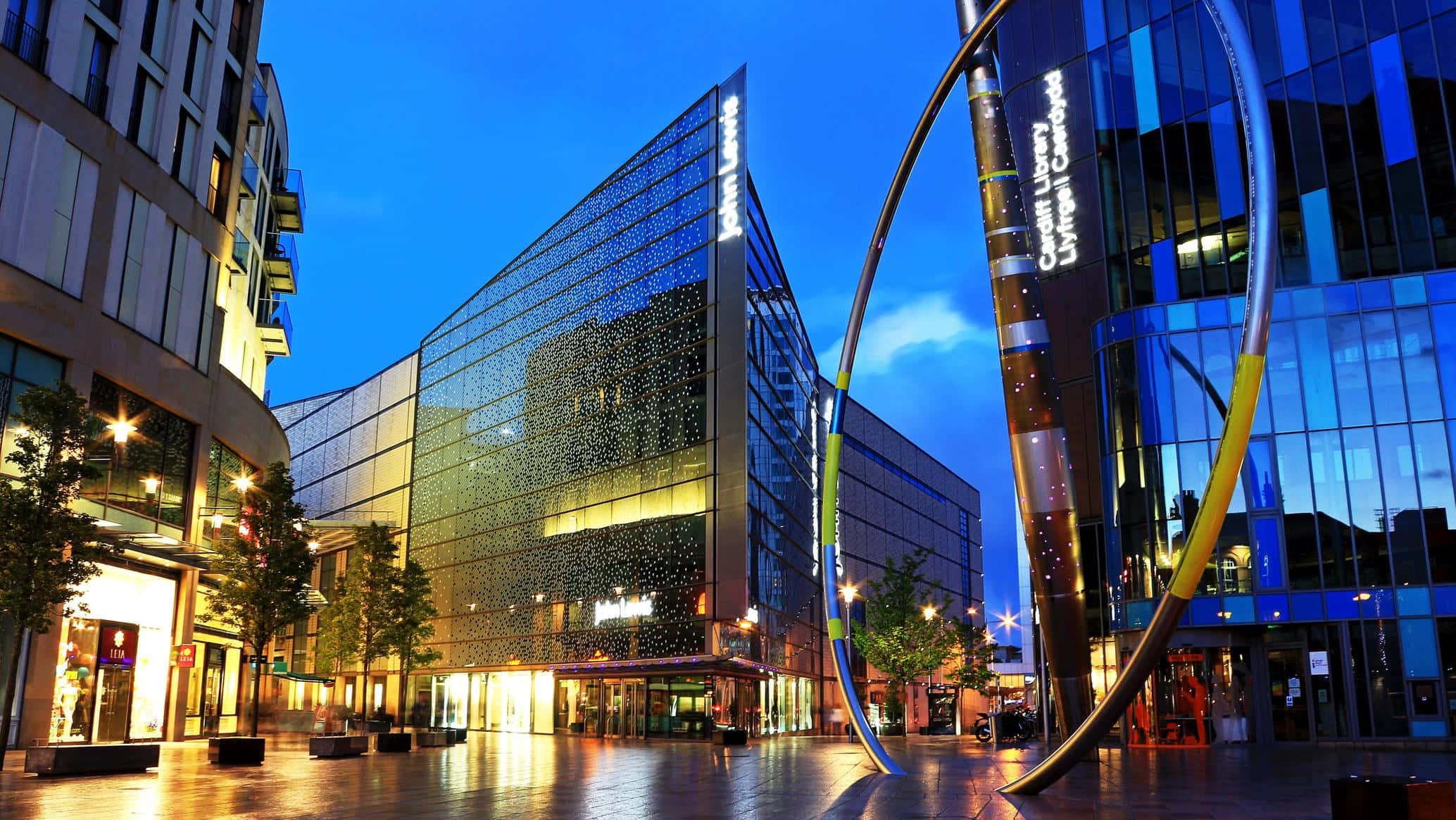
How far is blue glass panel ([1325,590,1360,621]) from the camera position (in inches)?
1353

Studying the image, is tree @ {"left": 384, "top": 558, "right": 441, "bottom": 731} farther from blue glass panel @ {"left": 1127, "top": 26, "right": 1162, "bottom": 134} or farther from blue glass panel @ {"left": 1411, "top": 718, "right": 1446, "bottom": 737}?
blue glass panel @ {"left": 1411, "top": 718, "right": 1446, "bottom": 737}

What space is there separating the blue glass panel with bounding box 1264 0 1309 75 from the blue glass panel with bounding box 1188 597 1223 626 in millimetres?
16828

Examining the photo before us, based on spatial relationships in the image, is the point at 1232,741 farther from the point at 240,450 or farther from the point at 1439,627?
the point at 240,450

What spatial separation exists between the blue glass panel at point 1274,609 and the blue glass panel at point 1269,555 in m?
0.34

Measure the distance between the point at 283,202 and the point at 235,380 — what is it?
18.9 metres

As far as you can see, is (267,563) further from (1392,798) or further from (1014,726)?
(1392,798)

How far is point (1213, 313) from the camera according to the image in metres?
37.2

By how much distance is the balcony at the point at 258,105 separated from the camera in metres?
46.7

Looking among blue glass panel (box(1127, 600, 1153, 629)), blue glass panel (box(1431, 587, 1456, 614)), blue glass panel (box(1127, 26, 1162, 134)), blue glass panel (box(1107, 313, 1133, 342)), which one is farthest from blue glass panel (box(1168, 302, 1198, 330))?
blue glass panel (box(1431, 587, 1456, 614))

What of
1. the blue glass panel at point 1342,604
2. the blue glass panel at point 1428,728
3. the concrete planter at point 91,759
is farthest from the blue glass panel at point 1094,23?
the concrete planter at point 91,759

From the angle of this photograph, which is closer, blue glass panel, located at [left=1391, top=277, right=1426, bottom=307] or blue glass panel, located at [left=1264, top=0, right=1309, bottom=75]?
blue glass panel, located at [left=1391, top=277, right=1426, bottom=307]

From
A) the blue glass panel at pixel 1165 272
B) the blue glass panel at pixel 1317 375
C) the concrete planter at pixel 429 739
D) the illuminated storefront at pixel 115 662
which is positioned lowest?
the concrete planter at pixel 429 739

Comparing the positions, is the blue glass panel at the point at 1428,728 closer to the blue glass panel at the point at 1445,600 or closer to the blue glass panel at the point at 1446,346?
the blue glass panel at the point at 1445,600

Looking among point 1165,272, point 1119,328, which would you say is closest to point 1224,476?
point 1119,328
